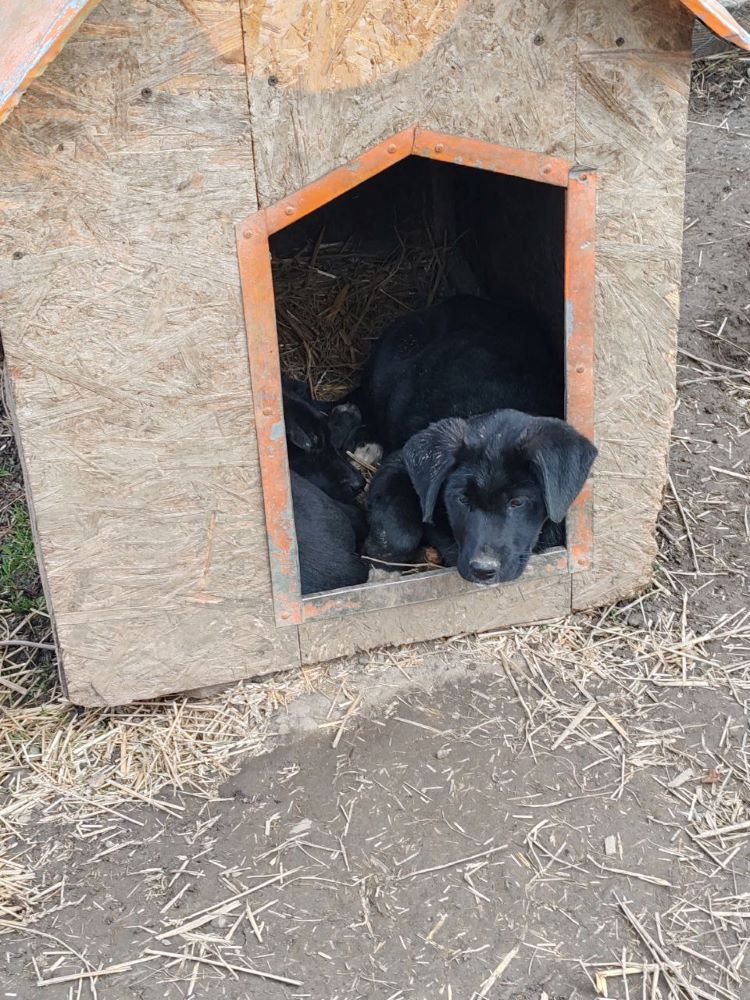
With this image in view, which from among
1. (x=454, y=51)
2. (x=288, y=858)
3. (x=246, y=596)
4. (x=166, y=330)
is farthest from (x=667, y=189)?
(x=288, y=858)

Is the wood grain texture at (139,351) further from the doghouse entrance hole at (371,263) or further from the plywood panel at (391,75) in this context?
the doghouse entrance hole at (371,263)

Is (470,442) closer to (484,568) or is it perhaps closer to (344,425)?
(484,568)

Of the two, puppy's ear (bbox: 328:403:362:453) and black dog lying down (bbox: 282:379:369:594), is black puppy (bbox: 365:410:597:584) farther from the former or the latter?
puppy's ear (bbox: 328:403:362:453)

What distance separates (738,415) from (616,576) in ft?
5.43

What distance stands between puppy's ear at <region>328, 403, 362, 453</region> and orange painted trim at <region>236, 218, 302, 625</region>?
5.74ft

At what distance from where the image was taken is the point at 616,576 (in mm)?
4910

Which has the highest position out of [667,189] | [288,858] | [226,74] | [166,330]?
[226,74]

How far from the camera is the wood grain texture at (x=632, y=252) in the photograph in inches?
160

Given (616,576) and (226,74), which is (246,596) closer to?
(616,576)

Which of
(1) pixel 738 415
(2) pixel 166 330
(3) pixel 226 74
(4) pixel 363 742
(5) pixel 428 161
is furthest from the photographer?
(5) pixel 428 161

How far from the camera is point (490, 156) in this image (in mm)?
4074

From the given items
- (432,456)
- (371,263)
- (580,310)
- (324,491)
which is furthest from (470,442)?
(371,263)

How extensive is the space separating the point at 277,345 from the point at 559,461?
119cm

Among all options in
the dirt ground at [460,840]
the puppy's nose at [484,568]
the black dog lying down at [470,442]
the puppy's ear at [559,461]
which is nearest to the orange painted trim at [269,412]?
the dirt ground at [460,840]
